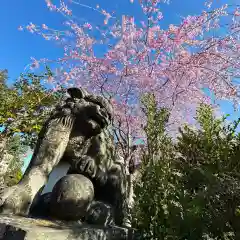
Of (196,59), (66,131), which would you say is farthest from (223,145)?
→ (196,59)

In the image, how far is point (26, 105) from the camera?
451 inches

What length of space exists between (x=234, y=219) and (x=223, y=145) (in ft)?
1.92

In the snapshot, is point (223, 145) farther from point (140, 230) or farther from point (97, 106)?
point (97, 106)

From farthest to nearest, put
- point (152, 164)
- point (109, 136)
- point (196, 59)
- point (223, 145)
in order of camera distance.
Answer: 1. point (196, 59)
2. point (109, 136)
3. point (152, 164)
4. point (223, 145)

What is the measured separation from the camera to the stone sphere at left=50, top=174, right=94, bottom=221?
1.79 meters

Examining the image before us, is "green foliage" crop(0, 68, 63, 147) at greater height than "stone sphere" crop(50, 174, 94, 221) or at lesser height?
greater

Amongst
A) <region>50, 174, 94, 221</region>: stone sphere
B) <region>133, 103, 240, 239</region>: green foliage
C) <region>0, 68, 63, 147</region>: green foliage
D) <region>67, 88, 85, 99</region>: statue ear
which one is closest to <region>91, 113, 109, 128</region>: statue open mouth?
<region>67, 88, 85, 99</region>: statue ear

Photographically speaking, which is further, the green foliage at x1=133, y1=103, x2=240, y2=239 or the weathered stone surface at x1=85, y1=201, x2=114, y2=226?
the weathered stone surface at x1=85, y1=201, x2=114, y2=226

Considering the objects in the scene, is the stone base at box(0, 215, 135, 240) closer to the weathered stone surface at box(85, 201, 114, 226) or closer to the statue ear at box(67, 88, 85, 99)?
the weathered stone surface at box(85, 201, 114, 226)

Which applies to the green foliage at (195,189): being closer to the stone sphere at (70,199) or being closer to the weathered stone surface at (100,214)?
the weathered stone surface at (100,214)

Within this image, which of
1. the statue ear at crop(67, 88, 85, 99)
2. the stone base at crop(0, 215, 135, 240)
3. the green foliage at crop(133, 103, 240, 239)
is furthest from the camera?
the statue ear at crop(67, 88, 85, 99)

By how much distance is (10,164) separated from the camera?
11.6 metres

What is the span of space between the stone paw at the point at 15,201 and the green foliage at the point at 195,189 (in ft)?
3.01

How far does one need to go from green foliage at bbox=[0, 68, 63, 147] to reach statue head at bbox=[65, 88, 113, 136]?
852 cm
